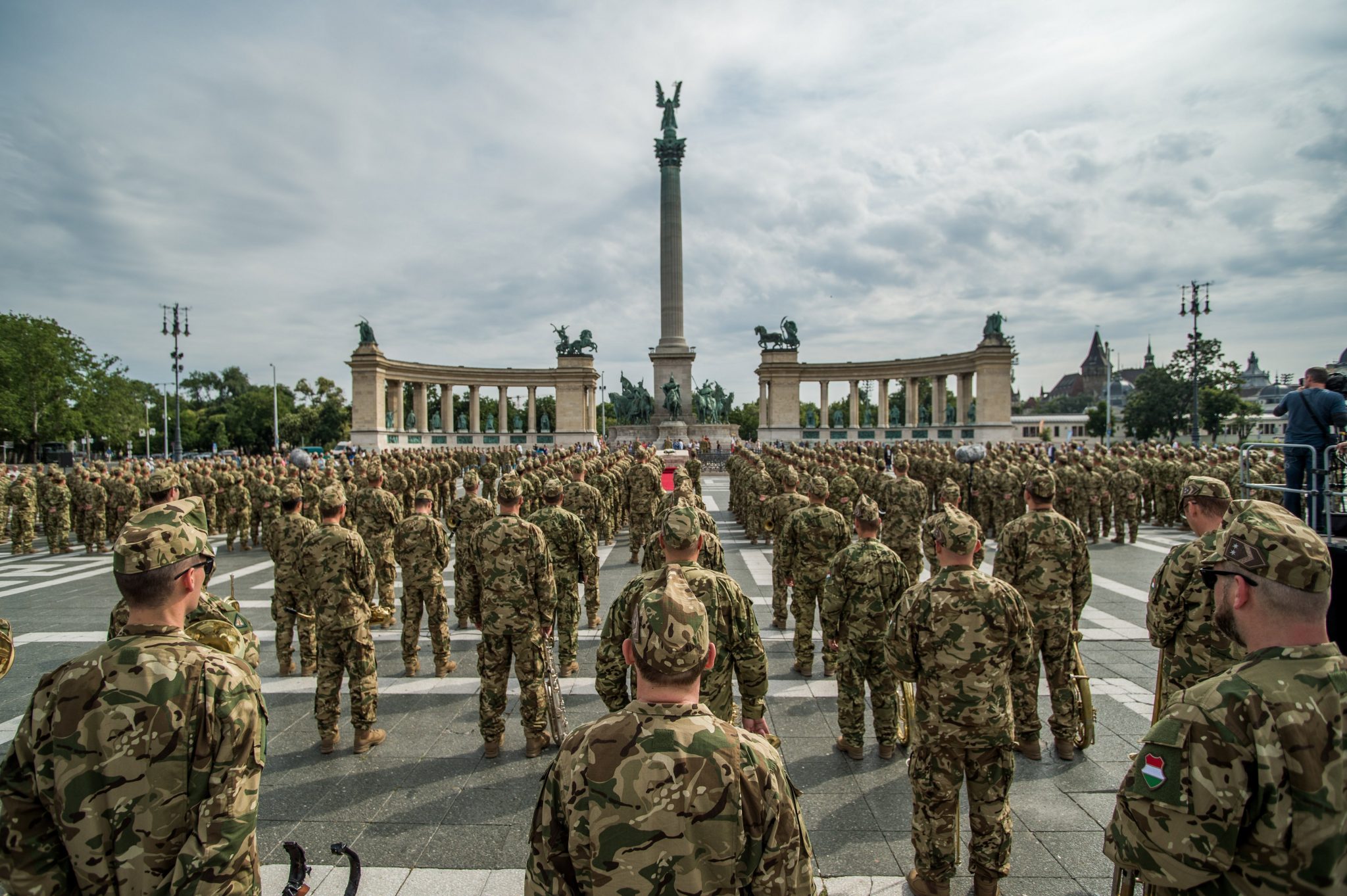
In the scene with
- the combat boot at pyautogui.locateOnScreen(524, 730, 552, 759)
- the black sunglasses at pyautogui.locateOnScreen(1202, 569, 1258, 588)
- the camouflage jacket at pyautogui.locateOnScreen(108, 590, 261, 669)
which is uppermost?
the black sunglasses at pyautogui.locateOnScreen(1202, 569, 1258, 588)

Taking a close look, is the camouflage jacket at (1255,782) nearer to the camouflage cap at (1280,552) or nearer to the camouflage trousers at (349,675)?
the camouflage cap at (1280,552)

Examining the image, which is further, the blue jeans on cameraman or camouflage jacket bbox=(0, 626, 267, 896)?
the blue jeans on cameraman

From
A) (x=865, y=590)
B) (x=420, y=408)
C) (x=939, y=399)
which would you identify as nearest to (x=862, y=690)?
(x=865, y=590)

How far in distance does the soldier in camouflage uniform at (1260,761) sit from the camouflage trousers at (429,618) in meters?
7.15

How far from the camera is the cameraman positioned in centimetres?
644

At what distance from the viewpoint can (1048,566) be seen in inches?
226

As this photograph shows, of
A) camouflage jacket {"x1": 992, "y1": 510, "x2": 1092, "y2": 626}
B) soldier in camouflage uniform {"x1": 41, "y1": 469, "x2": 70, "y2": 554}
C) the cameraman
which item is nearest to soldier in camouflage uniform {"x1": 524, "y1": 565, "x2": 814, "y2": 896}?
camouflage jacket {"x1": 992, "y1": 510, "x2": 1092, "y2": 626}

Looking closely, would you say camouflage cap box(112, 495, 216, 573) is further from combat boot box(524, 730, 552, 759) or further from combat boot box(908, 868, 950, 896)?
combat boot box(908, 868, 950, 896)

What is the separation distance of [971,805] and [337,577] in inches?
197

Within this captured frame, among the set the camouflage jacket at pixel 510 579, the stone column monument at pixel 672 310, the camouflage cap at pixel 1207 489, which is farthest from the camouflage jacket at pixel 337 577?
the stone column monument at pixel 672 310

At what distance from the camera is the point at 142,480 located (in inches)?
747

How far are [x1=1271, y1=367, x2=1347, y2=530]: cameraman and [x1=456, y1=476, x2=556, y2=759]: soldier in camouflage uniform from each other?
22.5 feet

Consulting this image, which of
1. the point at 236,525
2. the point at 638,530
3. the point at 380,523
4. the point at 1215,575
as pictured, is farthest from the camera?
the point at 236,525

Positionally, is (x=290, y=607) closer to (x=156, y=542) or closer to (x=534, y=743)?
(x=534, y=743)
